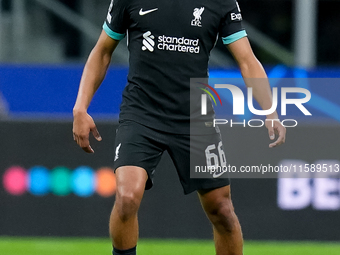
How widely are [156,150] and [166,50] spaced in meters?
0.57

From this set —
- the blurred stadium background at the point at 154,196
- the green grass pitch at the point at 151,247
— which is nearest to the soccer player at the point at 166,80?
the green grass pitch at the point at 151,247

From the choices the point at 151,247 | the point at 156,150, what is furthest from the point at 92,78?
the point at 151,247

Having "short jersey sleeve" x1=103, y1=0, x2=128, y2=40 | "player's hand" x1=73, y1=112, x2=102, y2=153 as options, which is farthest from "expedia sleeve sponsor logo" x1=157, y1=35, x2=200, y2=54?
"player's hand" x1=73, y1=112, x2=102, y2=153

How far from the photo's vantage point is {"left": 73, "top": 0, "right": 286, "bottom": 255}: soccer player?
13.3 ft

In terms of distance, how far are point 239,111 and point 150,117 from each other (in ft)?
17.6

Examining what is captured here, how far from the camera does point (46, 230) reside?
642 centimetres

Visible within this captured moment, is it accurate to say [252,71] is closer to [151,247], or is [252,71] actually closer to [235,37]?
[235,37]

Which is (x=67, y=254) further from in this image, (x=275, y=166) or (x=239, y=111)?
(x=239, y=111)

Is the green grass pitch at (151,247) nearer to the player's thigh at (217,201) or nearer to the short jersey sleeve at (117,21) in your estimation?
the player's thigh at (217,201)

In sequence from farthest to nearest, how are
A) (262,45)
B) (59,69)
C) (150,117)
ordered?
(262,45)
(59,69)
(150,117)

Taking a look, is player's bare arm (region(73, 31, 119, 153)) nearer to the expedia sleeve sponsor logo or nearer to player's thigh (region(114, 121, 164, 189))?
player's thigh (region(114, 121, 164, 189))

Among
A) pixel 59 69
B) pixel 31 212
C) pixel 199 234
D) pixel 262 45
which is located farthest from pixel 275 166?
pixel 262 45

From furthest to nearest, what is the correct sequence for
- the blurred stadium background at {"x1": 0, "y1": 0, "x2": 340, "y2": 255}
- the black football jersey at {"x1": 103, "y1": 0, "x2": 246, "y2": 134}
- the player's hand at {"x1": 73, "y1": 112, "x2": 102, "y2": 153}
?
the blurred stadium background at {"x1": 0, "y1": 0, "x2": 340, "y2": 255} < the black football jersey at {"x1": 103, "y1": 0, "x2": 246, "y2": 134} < the player's hand at {"x1": 73, "y1": 112, "x2": 102, "y2": 153}

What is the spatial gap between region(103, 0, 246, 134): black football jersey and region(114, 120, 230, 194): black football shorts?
0.05 metres
